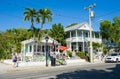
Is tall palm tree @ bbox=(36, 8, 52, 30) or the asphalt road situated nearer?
the asphalt road

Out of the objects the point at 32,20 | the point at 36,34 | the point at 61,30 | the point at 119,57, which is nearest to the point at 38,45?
the point at 36,34

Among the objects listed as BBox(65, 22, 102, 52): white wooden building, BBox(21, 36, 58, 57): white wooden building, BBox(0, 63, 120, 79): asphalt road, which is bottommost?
BBox(0, 63, 120, 79): asphalt road

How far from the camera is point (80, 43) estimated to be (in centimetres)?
5094

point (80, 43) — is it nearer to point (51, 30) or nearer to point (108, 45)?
point (51, 30)

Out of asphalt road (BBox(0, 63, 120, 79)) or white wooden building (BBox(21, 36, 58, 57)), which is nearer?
asphalt road (BBox(0, 63, 120, 79))

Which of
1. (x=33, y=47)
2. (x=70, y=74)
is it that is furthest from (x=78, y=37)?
(x=70, y=74)

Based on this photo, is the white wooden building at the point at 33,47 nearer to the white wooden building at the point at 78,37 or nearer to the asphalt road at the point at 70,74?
the white wooden building at the point at 78,37

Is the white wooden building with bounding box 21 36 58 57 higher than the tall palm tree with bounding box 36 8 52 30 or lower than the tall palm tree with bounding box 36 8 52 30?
lower

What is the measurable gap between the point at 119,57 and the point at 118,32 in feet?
74.7

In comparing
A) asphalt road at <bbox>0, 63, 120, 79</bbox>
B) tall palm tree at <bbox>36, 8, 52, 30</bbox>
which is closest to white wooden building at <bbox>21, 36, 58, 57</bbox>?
tall palm tree at <bbox>36, 8, 52, 30</bbox>

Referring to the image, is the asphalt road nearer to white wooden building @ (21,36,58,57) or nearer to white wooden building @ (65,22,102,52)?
white wooden building @ (21,36,58,57)

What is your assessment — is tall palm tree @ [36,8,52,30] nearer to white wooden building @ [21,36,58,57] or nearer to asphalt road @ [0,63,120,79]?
white wooden building @ [21,36,58,57]

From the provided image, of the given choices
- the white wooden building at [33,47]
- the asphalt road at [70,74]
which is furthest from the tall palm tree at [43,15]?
the asphalt road at [70,74]

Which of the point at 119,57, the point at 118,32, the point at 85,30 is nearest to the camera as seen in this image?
the point at 119,57
